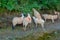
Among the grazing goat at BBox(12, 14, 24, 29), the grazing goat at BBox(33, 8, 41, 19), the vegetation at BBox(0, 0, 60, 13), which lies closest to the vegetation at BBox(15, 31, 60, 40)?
the grazing goat at BBox(12, 14, 24, 29)

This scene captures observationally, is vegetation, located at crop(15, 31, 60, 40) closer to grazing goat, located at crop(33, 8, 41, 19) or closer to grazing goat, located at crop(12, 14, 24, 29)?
grazing goat, located at crop(12, 14, 24, 29)

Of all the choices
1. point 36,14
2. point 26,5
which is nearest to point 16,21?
point 36,14

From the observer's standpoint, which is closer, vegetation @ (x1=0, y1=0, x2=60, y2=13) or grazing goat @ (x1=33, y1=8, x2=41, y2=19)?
grazing goat @ (x1=33, y1=8, x2=41, y2=19)

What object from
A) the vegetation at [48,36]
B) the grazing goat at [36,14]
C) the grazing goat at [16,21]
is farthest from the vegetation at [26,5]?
the vegetation at [48,36]

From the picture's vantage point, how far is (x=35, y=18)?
18.9 feet

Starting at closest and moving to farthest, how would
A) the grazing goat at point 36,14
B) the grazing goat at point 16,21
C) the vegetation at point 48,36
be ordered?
the vegetation at point 48,36 → the grazing goat at point 16,21 → the grazing goat at point 36,14

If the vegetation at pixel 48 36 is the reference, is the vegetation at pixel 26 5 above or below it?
above

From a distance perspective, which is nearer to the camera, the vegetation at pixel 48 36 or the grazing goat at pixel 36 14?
the vegetation at pixel 48 36

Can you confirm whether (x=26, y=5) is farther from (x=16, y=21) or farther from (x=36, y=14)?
(x=16, y=21)

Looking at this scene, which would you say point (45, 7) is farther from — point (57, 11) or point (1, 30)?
point (1, 30)

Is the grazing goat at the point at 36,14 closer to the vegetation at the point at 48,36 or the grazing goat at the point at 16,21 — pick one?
the grazing goat at the point at 16,21

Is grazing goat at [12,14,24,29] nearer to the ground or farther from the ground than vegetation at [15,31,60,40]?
farther from the ground

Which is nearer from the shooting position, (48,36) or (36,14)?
(48,36)

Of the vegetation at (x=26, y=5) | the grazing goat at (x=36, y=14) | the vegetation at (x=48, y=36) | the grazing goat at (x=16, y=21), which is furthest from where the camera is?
the vegetation at (x=26, y=5)
